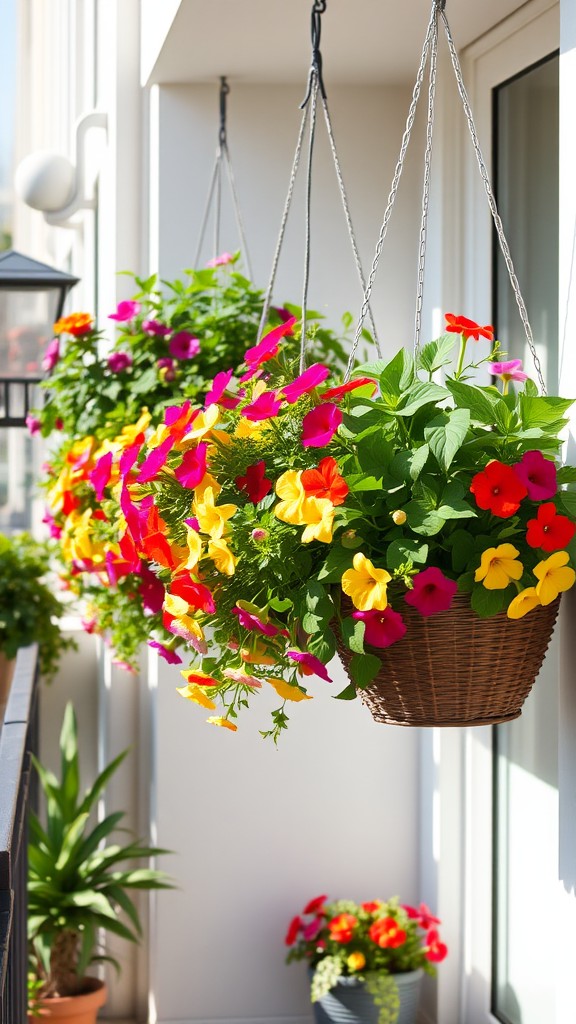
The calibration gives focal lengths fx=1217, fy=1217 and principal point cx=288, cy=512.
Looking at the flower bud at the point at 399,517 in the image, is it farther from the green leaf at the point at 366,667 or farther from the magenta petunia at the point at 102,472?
the magenta petunia at the point at 102,472

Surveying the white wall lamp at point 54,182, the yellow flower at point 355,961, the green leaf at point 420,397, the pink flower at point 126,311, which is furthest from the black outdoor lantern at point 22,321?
the green leaf at point 420,397

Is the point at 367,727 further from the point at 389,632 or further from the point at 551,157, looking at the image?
the point at 389,632

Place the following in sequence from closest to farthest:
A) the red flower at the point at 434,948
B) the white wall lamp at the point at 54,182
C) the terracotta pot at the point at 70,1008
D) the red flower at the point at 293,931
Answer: the red flower at the point at 434,948, the red flower at the point at 293,931, the terracotta pot at the point at 70,1008, the white wall lamp at the point at 54,182

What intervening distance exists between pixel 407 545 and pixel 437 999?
2083 mm

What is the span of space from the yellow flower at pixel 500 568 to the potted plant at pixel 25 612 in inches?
97.9

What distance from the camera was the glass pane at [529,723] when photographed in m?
2.51

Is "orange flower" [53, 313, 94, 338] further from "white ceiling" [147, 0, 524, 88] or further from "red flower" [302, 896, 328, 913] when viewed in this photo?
"red flower" [302, 896, 328, 913]

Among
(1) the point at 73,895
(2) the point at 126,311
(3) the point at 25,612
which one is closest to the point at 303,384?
(2) the point at 126,311

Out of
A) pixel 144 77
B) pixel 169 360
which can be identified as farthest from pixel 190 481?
pixel 144 77

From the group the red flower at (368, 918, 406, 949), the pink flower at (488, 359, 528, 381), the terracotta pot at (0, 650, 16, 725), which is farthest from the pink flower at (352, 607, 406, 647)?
the terracotta pot at (0, 650, 16, 725)

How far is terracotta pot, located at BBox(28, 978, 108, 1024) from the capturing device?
3.13m

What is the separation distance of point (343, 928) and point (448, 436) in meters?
1.92

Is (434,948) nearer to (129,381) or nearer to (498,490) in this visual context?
(129,381)

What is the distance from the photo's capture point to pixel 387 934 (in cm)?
289
